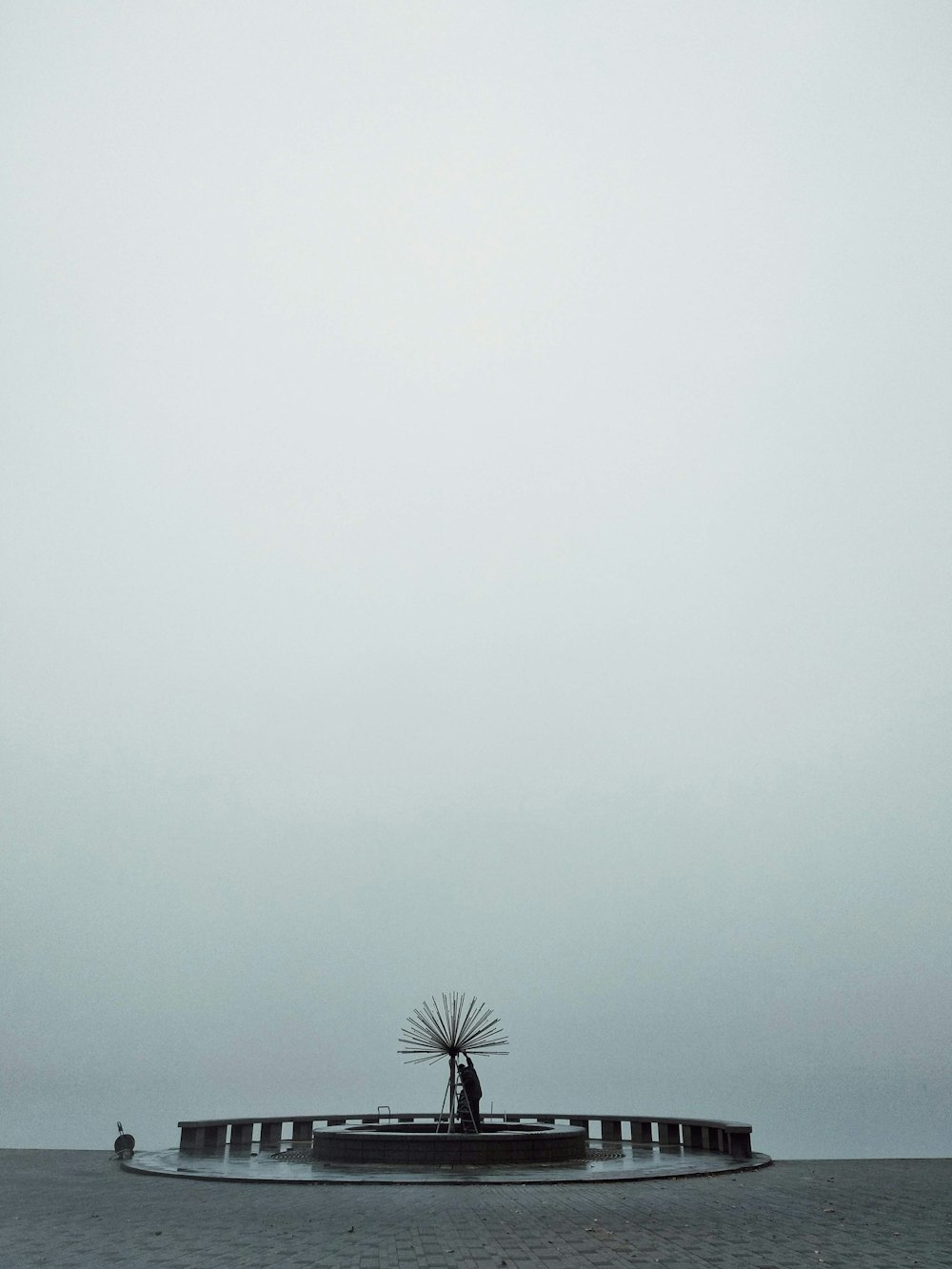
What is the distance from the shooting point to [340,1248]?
30.8 ft

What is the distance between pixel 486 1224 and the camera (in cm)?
1079

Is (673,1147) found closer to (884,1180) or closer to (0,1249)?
(884,1180)

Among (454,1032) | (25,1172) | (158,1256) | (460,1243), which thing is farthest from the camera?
(454,1032)

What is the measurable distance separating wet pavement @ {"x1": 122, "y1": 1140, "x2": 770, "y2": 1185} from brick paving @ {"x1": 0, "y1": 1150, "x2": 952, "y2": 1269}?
50 cm

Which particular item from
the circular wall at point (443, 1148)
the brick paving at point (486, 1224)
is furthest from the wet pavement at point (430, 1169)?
the brick paving at point (486, 1224)

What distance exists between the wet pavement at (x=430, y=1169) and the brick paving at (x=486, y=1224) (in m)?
0.50

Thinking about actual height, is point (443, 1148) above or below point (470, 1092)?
below

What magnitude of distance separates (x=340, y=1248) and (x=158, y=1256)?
64.0 inches

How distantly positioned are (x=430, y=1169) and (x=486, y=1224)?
6769 mm

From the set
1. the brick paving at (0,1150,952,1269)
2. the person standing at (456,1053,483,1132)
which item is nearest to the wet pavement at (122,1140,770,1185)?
the brick paving at (0,1150,952,1269)

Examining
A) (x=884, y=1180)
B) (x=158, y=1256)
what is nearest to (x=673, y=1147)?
(x=884, y=1180)

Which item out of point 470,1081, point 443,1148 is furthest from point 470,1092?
point 443,1148

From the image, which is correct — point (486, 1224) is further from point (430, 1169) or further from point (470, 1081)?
point (470, 1081)

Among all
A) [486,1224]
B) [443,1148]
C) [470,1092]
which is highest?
[470,1092]
